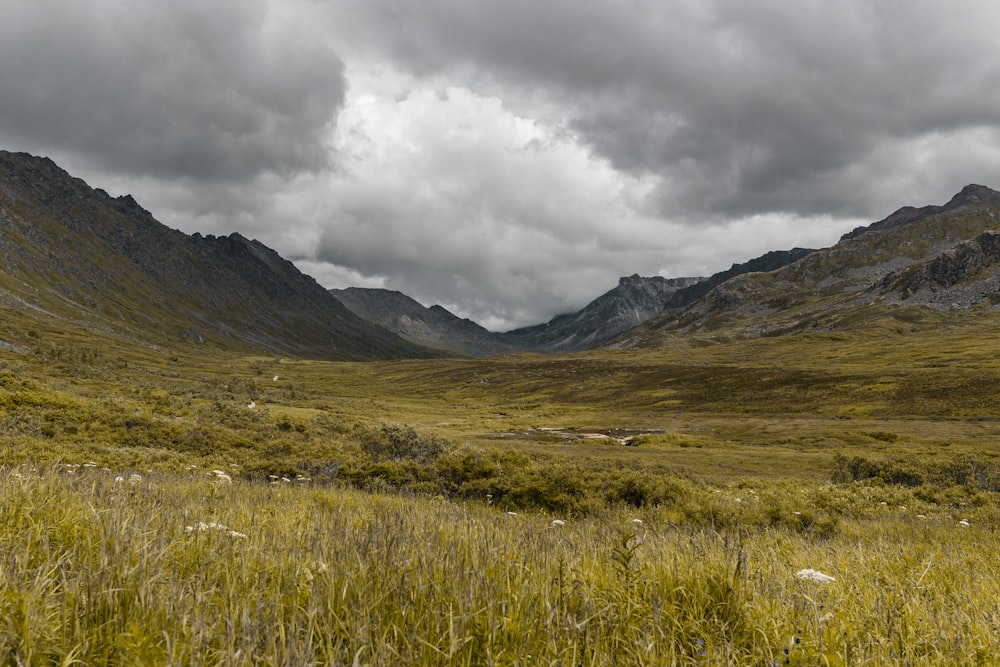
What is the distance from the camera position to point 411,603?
3051mm

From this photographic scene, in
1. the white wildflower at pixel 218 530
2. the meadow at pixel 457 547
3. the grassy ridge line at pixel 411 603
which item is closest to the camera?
the grassy ridge line at pixel 411 603

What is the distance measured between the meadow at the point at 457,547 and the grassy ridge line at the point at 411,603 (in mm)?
26

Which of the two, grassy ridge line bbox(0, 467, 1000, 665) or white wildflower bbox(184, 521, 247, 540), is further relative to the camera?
white wildflower bbox(184, 521, 247, 540)

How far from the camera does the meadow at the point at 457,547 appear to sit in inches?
104

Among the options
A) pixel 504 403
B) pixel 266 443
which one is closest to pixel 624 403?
pixel 504 403

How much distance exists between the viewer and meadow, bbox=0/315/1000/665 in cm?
264

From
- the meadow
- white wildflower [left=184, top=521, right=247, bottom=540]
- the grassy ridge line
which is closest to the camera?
the grassy ridge line

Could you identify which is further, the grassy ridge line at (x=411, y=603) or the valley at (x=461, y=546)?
the valley at (x=461, y=546)

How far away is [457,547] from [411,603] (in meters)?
1.34

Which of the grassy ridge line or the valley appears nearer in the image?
the grassy ridge line

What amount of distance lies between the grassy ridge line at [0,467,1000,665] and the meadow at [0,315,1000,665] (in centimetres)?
3

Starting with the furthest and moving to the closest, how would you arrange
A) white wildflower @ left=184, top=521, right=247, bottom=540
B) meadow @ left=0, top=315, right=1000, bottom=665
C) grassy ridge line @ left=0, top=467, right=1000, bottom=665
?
white wildflower @ left=184, top=521, right=247, bottom=540 < meadow @ left=0, top=315, right=1000, bottom=665 < grassy ridge line @ left=0, top=467, right=1000, bottom=665

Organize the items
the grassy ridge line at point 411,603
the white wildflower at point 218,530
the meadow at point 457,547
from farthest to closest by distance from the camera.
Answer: the white wildflower at point 218,530, the meadow at point 457,547, the grassy ridge line at point 411,603

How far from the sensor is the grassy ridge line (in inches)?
95.2
